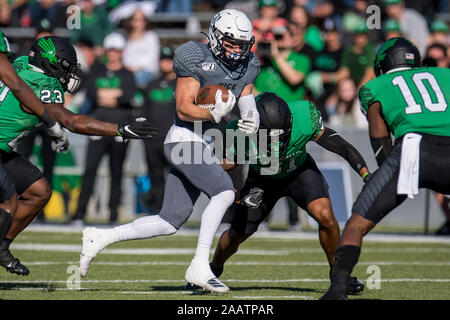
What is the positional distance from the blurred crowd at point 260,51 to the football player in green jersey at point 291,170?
4123 mm

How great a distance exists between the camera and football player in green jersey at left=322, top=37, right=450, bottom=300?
5.26 m

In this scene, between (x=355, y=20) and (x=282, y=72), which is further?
(x=355, y=20)

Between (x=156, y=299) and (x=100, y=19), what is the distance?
9604 millimetres

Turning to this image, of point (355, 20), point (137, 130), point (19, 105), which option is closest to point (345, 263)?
point (137, 130)

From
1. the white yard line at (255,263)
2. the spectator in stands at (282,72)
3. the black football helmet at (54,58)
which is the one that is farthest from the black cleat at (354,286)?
the spectator in stands at (282,72)

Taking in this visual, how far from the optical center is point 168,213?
243 inches

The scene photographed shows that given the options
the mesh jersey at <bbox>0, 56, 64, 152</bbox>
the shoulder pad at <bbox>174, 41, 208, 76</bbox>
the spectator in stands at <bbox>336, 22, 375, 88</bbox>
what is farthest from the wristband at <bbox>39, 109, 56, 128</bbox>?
the spectator in stands at <bbox>336, 22, 375, 88</bbox>

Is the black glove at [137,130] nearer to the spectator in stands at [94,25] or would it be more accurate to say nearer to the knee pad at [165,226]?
the knee pad at [165,226]

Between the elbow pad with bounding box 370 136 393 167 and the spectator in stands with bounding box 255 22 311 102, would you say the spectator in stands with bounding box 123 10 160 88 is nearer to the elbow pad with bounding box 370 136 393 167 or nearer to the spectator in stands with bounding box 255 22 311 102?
the spectator in stands with bounding box 255 22 311 102

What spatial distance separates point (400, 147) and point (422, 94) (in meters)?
0.37

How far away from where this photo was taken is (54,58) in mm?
6613

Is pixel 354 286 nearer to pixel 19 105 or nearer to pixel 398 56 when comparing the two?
pixel 398 56

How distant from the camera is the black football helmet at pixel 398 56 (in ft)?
18.9

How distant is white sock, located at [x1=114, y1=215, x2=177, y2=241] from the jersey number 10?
175cm
